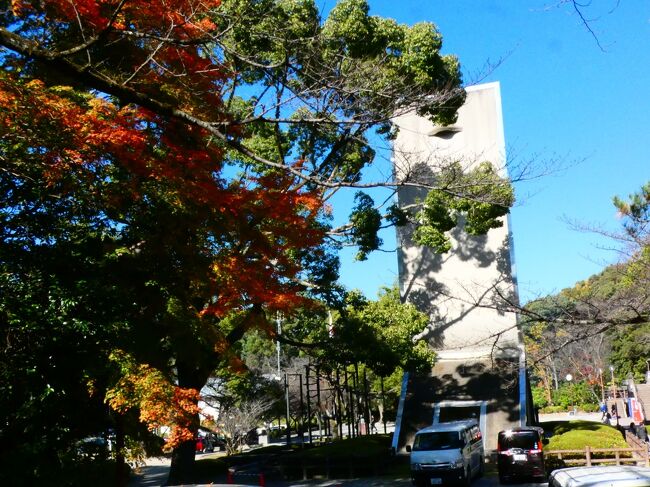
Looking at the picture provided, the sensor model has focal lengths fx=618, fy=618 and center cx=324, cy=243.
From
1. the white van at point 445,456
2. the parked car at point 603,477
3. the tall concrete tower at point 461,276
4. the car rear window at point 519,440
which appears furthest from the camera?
the tall concrete tower at point 461,276

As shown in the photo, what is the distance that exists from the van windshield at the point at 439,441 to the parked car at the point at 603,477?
33.5 ft

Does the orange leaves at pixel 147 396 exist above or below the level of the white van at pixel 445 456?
above

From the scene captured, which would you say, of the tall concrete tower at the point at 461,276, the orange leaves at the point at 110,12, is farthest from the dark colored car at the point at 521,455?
the orange leaves at the point at 110,12

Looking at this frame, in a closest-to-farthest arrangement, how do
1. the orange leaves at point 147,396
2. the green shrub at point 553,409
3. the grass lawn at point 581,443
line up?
the orange leaves at point 147,396
the grass lawn at point 581,443
the green shrub at point 553,409

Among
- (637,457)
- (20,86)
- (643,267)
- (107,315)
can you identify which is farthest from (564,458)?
(20,86)

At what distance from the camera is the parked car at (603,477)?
19.5 ft

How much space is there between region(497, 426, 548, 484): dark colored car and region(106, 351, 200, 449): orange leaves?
941 centimetres

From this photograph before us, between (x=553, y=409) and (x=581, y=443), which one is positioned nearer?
(x=581, y=443)

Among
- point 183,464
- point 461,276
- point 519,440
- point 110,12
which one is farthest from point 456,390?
point 110,12

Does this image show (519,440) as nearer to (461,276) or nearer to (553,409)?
(461,276)

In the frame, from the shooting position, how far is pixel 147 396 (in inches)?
408

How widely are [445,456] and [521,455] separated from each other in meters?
2.09

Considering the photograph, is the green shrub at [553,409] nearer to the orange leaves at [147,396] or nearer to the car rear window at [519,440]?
the car rear window at [519,440]

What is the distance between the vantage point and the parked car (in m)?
5.93
